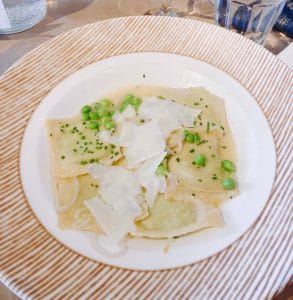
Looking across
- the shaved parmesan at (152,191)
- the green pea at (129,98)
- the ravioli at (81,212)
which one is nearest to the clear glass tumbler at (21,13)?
the green pea at (129,98)

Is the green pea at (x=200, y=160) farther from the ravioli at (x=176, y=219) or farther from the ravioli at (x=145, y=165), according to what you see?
the ravioli at (x=176, y=219)

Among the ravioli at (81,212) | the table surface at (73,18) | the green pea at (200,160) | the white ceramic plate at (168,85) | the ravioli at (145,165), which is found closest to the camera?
the white ceramic plate at (168,85)

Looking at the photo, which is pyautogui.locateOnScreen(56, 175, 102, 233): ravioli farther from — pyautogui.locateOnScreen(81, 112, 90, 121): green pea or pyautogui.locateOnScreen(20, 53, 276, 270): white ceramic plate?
pyautogui.locateOnScreen(81, 112, 90, 121): green pea

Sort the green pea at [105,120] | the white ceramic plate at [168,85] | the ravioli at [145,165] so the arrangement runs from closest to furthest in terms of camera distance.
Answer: the white ceramic plate at [168,85] < the ravioli at [145,165] < the green pea at [105,120]

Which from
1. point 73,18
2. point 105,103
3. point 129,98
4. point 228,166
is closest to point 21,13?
point 73,18

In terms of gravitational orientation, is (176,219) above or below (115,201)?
below

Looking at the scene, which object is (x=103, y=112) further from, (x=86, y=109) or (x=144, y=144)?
(x=144, y=144)

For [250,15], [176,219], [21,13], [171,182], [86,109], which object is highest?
[21,13]

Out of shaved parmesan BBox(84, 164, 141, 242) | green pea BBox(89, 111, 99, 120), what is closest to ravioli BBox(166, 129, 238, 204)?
shaved parmesan BBox(84, 164, 141, 242)
